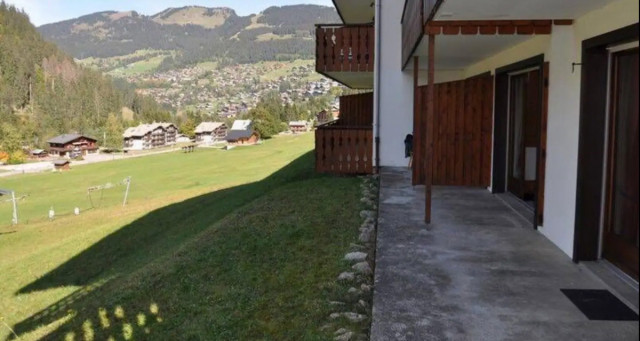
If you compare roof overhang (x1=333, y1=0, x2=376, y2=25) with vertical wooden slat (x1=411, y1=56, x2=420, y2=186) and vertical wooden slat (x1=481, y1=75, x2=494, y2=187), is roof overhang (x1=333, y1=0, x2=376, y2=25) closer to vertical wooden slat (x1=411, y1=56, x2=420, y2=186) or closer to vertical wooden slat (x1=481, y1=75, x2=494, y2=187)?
vertical wooden slat (x1=411, y1=56, x2=420, y2=186)

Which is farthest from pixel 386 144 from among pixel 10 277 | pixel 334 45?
pixel 10 277

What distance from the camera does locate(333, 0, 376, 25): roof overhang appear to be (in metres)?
16.1

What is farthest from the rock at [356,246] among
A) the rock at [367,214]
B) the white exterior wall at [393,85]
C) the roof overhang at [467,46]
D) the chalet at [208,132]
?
the chalet at [208,132]

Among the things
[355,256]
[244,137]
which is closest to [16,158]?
[244,137]

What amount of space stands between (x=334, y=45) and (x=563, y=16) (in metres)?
8.08

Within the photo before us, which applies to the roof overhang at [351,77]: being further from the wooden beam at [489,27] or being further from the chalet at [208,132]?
the chalet at [208,132]

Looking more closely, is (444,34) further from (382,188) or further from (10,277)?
(10,277)

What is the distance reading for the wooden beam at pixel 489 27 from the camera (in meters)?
6.28

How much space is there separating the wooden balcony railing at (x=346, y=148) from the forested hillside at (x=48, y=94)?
4162 inches

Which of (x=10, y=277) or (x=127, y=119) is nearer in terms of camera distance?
(x=10, y=277)

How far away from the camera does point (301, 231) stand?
7.77 meters

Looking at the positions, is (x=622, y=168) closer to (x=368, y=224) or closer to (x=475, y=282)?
(x=475, y=282)

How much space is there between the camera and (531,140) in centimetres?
852

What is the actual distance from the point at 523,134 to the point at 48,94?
140 meters
